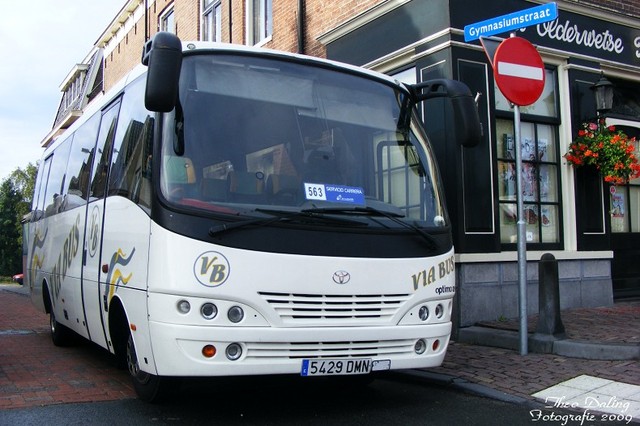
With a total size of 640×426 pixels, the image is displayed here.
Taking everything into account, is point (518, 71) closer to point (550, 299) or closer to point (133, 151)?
point (550, 299)

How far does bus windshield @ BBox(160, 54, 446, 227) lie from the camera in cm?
455

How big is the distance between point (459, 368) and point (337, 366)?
218 centimetres

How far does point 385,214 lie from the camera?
496 centimetres

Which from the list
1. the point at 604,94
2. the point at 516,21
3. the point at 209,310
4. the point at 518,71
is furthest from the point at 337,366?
the point at 604,94

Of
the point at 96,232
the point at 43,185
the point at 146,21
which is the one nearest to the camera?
the point at 96,232

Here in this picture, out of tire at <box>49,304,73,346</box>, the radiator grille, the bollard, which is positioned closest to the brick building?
the bollard

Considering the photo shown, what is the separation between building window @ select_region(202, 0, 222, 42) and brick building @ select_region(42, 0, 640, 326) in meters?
5.70

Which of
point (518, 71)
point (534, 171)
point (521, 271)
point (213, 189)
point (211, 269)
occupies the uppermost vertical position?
point (518, 71)

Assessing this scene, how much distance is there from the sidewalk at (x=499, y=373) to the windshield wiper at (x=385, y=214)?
1.45 meters

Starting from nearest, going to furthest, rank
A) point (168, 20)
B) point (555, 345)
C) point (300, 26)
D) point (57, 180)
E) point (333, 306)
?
point (333, 306) → point (555, 345) → point (57, 180) → point (300, 26) → point (168, 20)

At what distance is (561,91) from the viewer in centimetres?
938

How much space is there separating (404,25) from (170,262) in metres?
6.09

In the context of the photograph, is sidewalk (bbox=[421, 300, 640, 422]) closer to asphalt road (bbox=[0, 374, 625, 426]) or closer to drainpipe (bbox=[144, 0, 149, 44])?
asphalt road (bbox=[0, 374, 625, 426])

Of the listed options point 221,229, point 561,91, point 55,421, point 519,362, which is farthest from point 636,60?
point 55,421
